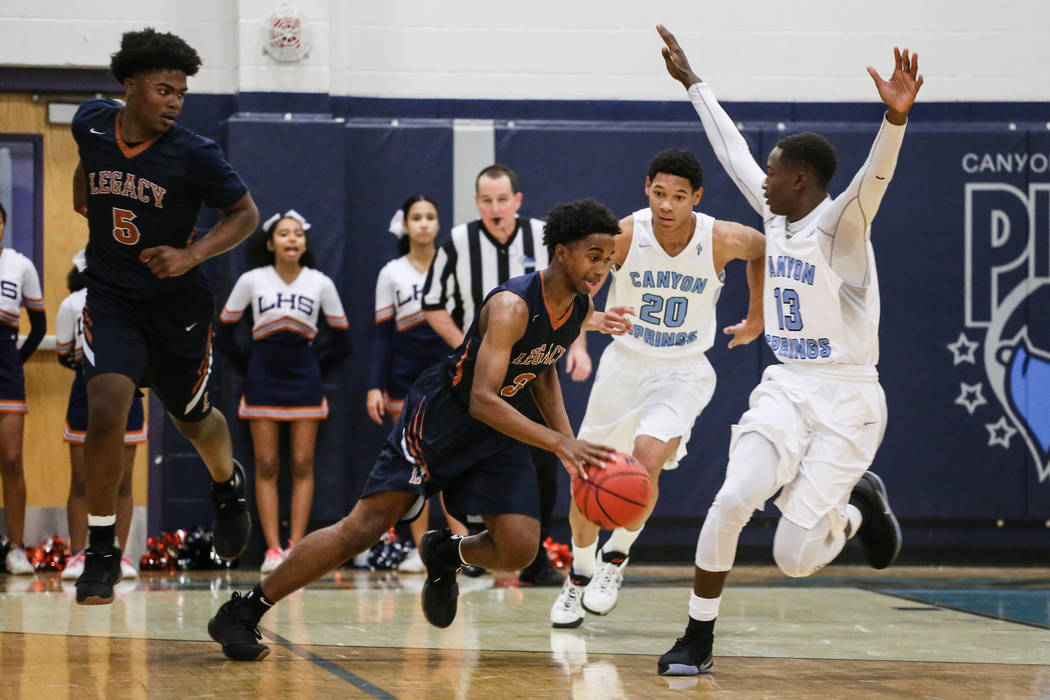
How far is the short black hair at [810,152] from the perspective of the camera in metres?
5.08

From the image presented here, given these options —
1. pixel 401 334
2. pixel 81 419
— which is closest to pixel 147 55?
pixel 81 419

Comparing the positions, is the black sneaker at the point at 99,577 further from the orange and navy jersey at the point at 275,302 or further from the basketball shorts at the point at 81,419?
the orange and navy jersey at the point at 275,302

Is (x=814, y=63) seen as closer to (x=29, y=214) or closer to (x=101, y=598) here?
(x=29, y=214)

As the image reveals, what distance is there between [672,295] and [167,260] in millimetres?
2267

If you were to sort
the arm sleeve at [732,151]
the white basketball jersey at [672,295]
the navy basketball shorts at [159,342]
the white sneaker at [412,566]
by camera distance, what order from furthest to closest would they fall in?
the white sneaker at [412,566], the white basketball jersey at [672,295], the arm sleeve at [732,151], the navy basketball shorts at [159,342]

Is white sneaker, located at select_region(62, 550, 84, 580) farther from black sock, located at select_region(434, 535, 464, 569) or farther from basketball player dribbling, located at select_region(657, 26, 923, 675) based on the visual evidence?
basketball player dribbling, located at select_region(657, 26, 923, 675)

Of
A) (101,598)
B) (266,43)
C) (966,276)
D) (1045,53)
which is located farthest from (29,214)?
(1045,53)

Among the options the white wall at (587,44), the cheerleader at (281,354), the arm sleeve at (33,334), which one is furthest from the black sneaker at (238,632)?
the white wall at (587,44)

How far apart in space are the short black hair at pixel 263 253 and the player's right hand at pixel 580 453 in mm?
4461

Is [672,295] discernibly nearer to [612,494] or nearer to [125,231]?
[612,494]

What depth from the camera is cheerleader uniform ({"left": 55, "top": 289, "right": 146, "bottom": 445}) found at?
788cm

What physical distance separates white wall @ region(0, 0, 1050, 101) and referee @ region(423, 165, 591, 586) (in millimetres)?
1767

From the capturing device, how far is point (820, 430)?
16.6 feet

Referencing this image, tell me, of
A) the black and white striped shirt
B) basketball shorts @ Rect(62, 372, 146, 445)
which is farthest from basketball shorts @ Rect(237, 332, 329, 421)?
the black and white striped shirt
